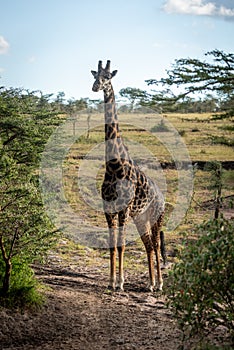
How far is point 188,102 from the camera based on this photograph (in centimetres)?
1320

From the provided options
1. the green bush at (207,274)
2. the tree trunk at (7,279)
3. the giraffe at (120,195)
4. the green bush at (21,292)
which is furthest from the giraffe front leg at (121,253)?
the green bush at (207,274)

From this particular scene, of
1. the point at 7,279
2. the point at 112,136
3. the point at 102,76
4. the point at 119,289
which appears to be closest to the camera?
the point at 7,279

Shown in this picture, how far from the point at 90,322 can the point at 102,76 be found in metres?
4.32

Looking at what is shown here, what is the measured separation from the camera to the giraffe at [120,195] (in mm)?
9664

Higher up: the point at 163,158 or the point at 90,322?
the point at 163,158

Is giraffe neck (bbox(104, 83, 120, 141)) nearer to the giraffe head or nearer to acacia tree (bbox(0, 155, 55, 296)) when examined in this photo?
the giraffe head

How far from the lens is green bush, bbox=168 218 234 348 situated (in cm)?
453

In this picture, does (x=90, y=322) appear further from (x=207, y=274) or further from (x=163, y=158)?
(x=163, y=158)

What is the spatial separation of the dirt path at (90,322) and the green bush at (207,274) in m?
0.96

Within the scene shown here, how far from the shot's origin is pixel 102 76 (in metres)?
9.52

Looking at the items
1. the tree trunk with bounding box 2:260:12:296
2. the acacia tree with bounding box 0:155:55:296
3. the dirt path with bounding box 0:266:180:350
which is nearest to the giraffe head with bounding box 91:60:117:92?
the acacia tree with bounding box 0:155:55:296

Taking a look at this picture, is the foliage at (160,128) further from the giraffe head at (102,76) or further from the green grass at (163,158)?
the giraffe head at (102,76)

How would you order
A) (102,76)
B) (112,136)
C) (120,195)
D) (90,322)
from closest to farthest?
(90,322)
(102,76)
(120,195)
(112,136)

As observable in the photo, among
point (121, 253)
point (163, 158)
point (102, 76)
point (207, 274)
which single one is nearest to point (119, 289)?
point (121, 253)
